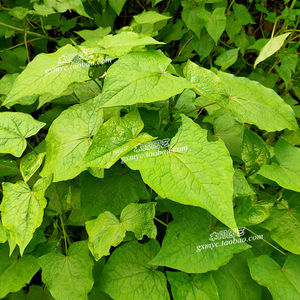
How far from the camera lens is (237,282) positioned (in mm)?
839

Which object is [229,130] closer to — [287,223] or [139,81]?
[287,223]

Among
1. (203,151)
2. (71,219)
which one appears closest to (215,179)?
(203,151)

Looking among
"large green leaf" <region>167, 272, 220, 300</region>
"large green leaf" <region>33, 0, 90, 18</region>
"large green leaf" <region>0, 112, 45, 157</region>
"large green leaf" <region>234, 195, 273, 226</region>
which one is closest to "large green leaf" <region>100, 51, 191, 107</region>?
"large green leaf" <region>0, 112, 45, 157</region>

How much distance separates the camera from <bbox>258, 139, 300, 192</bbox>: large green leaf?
0.81 metres

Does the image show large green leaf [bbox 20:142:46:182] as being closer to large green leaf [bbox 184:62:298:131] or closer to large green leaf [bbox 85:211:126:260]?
large green leaf [bbox 85:211:126:260]

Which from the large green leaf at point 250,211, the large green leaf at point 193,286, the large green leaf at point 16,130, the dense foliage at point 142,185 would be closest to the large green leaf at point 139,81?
the dense foliage at point 142,185

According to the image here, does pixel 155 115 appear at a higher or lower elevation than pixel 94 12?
lower

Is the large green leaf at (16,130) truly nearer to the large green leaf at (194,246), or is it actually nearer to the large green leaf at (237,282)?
the large green leaf at (194,246)

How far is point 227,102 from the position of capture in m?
0.79

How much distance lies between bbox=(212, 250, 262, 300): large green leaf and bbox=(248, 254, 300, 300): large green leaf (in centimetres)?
7

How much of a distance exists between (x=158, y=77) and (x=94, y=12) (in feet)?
3.46

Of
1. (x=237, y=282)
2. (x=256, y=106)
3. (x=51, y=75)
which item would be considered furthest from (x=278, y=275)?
(x=51, y=75)

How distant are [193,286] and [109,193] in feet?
1.19

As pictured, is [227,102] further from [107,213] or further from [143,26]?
[143,26]
